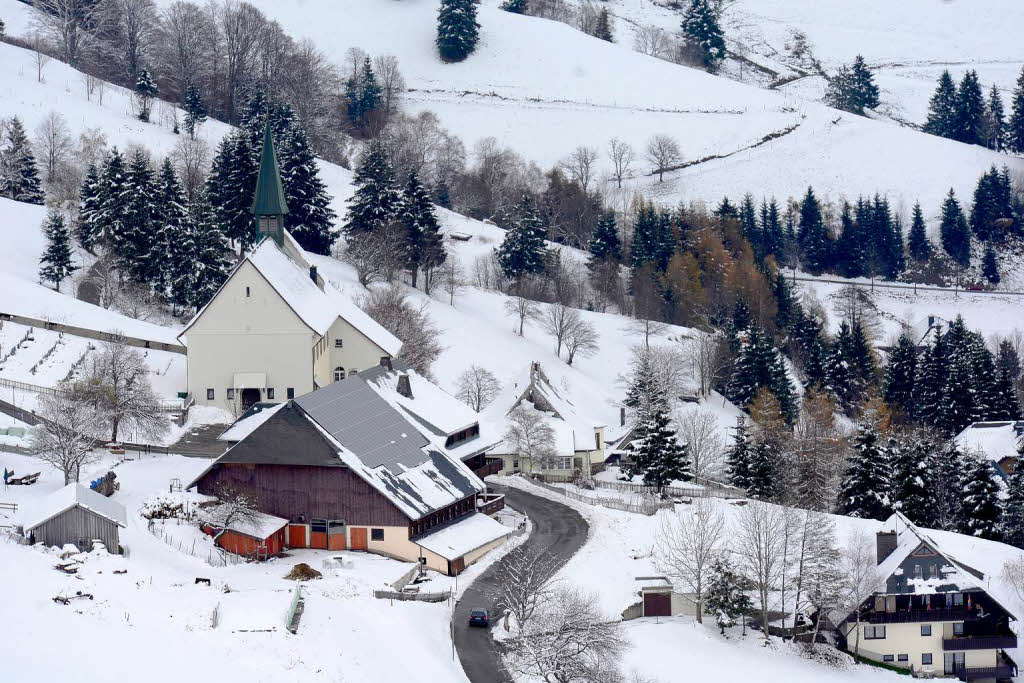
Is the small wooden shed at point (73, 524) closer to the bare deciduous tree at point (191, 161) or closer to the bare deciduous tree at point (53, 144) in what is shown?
the bare deciduous tree at point (191, 161)

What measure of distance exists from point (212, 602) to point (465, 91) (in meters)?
115

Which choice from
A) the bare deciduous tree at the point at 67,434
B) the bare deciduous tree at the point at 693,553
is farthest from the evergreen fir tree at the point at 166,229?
the bare deciduous tree at the point at 693,553

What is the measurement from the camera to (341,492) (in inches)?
2199

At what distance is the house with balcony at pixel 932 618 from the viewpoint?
56.5m

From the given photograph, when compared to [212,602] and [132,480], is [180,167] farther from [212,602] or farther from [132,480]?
[212,602]

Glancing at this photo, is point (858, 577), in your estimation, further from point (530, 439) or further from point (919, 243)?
point (919, 243)

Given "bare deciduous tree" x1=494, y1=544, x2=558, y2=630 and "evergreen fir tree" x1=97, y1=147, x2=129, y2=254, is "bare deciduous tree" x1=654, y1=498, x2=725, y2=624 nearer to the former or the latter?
"bare deciduous tree" x1=494, y1=544, x2=558, y2=630

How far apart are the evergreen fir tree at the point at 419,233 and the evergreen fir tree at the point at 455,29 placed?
199ft

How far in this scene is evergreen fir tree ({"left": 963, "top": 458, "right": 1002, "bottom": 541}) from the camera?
68.3 m

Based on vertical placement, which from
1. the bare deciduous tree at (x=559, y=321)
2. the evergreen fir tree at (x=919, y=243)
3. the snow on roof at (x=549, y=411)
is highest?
the evergreen fir tree at (x=919, y=243)

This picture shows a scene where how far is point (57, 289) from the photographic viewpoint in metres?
85.0

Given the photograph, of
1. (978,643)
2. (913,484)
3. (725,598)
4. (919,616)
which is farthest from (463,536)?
(913,484)

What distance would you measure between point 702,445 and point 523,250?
3074 cm

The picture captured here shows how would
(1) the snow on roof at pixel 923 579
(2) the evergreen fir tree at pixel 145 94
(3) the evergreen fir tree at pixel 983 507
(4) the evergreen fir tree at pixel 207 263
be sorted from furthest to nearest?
(2) the evergreen fir tree at pixel 145 94 → (4) the evergreen fir tree at pixel 207 263 → (3) the evergreen fir tree at pixel 983 507 → (1) the snow on roof at pixel 923 579
